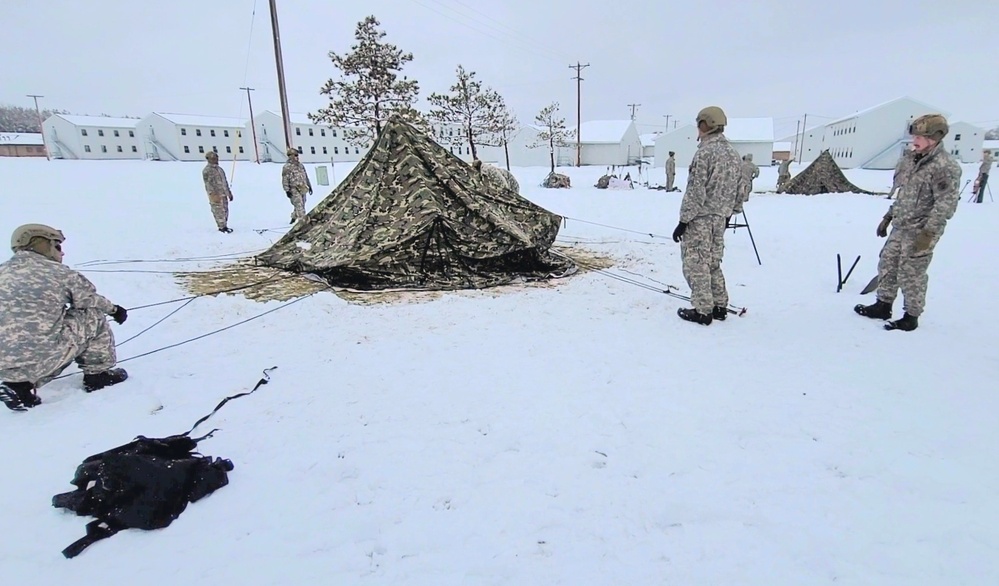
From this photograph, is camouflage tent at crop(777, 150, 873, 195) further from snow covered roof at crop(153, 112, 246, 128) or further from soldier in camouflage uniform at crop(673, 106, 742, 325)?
snow covered roof at crop(153, 112, 246, 128)

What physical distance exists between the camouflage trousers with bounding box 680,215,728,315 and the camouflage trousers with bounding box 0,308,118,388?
16.3ft

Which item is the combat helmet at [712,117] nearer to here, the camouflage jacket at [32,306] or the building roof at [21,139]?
the camouflage jacket at [32,306]

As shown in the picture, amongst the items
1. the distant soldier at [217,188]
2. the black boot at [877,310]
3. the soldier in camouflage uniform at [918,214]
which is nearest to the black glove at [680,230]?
the soldier in camouflage uniform at [918,214]

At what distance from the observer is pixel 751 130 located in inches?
1757

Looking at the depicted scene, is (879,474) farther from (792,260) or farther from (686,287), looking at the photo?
(792,260)

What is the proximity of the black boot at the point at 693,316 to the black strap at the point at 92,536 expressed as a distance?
15.0 ft

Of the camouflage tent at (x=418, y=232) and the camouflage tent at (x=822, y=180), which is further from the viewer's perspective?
the camouflage tent at (x=822, y=180)

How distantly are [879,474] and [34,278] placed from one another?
5310mm

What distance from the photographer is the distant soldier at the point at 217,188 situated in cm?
967

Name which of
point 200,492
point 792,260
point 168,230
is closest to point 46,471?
point 200,492

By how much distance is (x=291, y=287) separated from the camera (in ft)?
19.9

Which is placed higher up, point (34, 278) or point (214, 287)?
point (34, 278)

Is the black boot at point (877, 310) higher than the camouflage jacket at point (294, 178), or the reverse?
the camouflage jacket at point (294, 178)

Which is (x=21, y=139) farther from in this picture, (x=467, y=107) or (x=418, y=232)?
(x=418, y=232)
